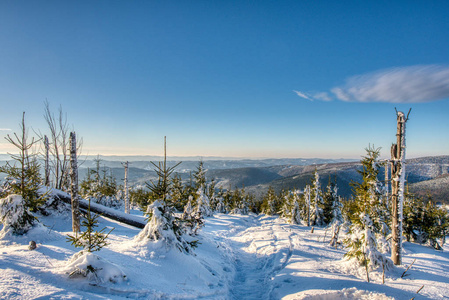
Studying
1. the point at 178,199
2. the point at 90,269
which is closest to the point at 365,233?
the point at 178,199

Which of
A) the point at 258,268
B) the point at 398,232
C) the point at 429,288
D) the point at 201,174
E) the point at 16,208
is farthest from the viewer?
the point at 201,174

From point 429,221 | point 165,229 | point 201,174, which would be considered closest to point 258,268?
point 165,229

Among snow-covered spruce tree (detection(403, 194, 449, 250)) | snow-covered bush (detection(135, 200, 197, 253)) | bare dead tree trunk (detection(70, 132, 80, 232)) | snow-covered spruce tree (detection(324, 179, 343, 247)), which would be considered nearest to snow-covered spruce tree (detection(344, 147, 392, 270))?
snow-covered bush (detection(135, 200, 197, 253))

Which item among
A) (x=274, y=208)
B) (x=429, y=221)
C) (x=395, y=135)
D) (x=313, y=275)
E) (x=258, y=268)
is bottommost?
(x=274, y=208)

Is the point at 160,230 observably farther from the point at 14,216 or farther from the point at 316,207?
the point at 316,207

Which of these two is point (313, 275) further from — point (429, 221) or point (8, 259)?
point (429, 221)

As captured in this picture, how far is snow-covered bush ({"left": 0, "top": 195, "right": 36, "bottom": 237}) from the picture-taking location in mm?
6836

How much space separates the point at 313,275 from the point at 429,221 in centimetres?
2750

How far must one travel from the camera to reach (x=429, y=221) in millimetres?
24016

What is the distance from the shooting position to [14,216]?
6918 mm

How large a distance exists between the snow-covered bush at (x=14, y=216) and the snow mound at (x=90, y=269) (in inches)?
162

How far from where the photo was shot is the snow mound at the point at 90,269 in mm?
4609

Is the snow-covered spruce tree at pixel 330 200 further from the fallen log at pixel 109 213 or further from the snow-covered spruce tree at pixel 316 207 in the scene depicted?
the fallen log at pixel 109 213

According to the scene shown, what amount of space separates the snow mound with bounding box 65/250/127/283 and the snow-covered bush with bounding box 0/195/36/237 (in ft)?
13.5
